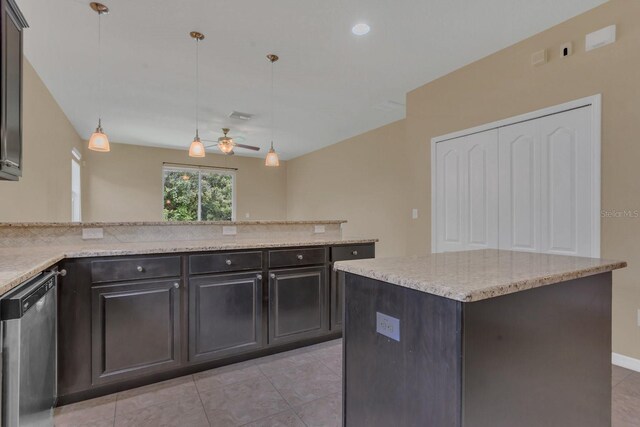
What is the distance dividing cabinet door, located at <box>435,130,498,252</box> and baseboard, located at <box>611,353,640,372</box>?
1183 mm

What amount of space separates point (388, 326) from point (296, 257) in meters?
1.54

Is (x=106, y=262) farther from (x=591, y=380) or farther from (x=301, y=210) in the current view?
(x=301, y=210)

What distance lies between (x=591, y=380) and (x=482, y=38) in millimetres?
2769

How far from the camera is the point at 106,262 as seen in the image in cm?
199

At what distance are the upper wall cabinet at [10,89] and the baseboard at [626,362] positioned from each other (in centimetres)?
411

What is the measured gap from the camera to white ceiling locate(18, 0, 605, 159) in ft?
8.23

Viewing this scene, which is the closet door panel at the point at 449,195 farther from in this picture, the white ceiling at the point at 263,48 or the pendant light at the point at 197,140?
the pendant light at the point at 197,140

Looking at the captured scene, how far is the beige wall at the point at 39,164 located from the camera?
123 inches

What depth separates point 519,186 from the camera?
2.97 meters

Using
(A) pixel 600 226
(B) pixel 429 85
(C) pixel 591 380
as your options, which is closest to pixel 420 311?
(C) pixel 591 380

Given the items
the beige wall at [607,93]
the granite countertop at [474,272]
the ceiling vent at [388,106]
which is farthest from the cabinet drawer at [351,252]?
the ceiling vent at [388,106]

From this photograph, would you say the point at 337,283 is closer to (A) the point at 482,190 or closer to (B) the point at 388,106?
(A) the point at 482,190

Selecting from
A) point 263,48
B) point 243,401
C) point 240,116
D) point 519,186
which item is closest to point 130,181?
point 240,116

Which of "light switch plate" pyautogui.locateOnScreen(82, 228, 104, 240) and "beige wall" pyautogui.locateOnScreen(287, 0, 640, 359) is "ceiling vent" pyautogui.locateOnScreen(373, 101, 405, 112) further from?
"light switch plate" pyautogui.locateOnScreen(82, 228, 104, 240)
